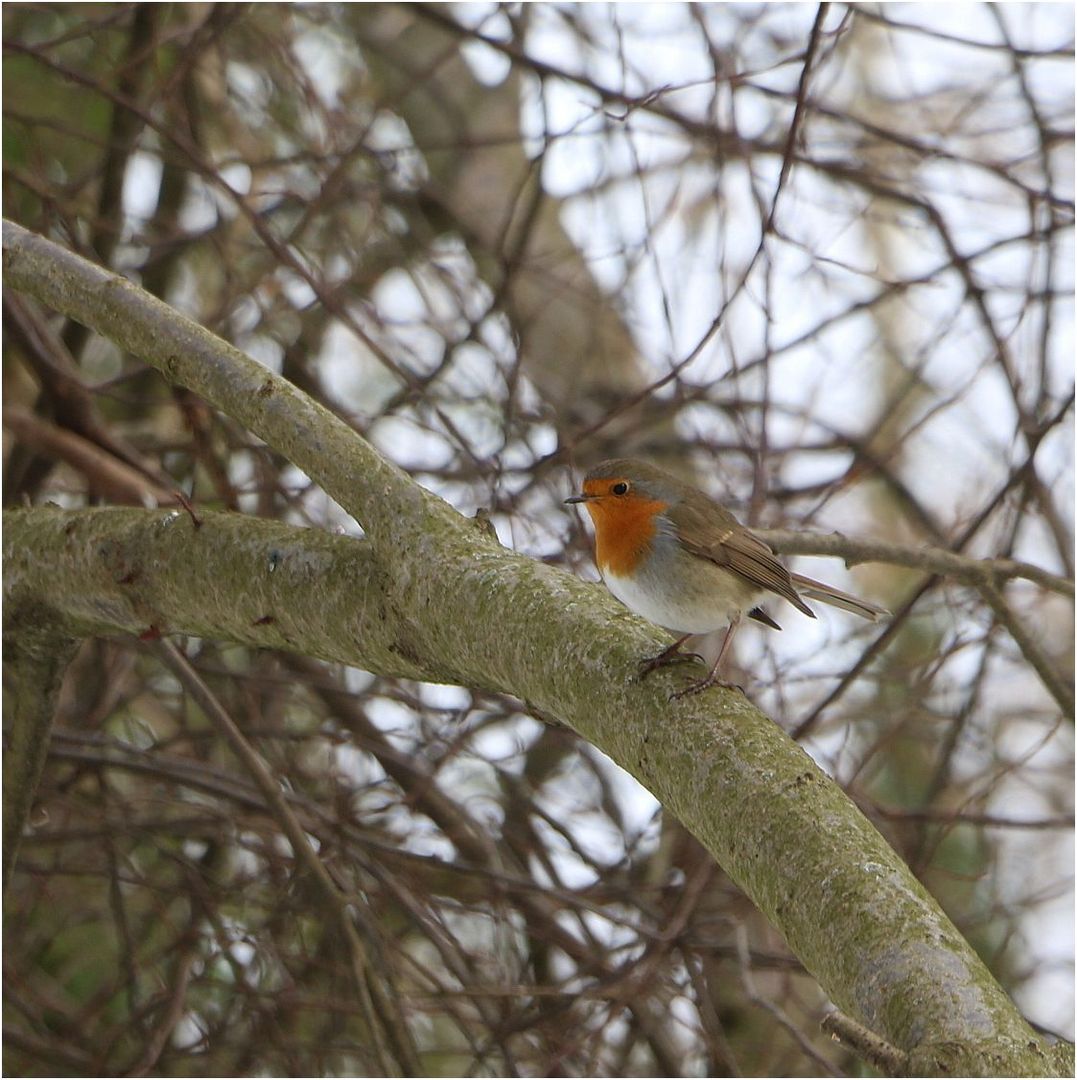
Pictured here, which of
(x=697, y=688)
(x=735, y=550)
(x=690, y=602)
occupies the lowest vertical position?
(x=697, y=688)

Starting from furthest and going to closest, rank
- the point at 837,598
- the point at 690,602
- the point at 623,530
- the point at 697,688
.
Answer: the point at 837,598, the point at 623,530, the point at 690,602, the point at 697,688

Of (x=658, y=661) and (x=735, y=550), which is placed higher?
(x=735, y=550)

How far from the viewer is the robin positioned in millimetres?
2662

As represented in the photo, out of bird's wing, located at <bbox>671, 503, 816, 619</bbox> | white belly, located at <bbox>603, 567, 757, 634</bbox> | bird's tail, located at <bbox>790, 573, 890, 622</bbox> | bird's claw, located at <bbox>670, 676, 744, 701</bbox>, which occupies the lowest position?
bird's claw, located at <bbox>670, 676, 744, 701</bbox>

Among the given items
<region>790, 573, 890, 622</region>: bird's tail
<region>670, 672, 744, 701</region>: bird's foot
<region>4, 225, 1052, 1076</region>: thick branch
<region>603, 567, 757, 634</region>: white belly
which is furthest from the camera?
<region>790, 573, 890, 622</region>: bird's tail

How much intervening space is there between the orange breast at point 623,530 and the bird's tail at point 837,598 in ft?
1.13

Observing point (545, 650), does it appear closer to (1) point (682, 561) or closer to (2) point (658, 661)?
(2) point (658, 661)

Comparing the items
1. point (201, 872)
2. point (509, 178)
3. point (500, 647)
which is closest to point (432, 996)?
point (201, 872)

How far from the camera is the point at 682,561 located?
267 centimetres

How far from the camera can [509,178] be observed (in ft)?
18.8

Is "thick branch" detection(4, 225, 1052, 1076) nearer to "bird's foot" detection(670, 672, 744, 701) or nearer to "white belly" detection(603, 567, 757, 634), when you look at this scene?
"bird's foot" detection(670, 672, 744, 701)

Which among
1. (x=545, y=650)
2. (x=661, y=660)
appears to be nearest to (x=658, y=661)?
(x=661, y=660)

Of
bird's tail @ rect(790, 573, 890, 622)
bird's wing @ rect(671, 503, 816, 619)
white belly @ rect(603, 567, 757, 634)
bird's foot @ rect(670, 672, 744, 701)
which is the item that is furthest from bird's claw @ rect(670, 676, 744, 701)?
bird's tail @ rect(790, 573, 890, 622)

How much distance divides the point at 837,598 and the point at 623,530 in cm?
52
